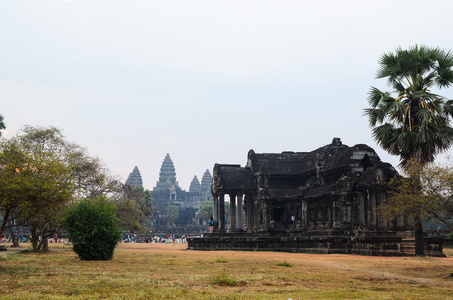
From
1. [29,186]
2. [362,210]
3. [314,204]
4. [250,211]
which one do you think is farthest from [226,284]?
[250,211]

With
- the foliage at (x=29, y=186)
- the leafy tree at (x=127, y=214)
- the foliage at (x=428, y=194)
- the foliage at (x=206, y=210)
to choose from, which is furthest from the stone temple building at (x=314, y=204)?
the foliage at (x=206, y=210)

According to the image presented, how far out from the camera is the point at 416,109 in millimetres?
28031

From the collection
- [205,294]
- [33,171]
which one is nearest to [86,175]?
[33,171]

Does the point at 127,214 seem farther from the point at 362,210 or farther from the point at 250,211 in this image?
the point at 362,210

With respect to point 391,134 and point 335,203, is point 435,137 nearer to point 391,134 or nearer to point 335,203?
point 391,134

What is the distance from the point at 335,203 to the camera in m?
37.6

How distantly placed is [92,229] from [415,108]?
1710 cm

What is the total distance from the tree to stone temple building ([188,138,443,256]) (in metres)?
3.73

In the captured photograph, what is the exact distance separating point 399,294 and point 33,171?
14470 mm

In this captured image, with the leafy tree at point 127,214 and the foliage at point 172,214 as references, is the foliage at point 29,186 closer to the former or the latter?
the leafy tree at point 127,214

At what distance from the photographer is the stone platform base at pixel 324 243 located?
3077 centimetres

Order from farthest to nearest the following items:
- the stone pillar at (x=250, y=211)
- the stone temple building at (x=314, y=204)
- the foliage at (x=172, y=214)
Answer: the foliage at (x=172, y=214)
the stone pillar at (x=250, y=211)
the stone temple building at (x=314, y=204)

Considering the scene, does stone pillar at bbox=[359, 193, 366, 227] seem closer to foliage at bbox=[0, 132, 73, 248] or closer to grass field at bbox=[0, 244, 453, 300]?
grass field at bbox=[0, 244, 453, 300]

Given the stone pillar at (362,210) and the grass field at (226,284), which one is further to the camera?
the stone pillar at (362,210)
